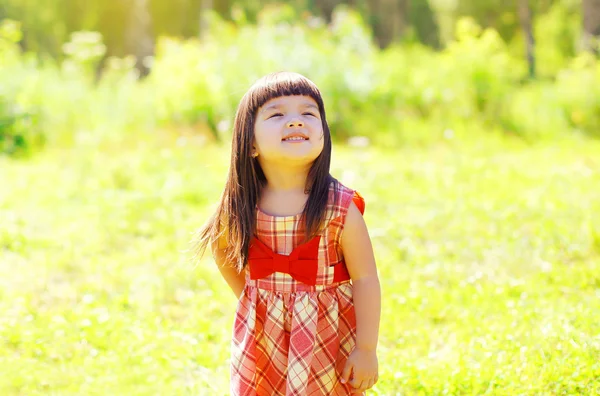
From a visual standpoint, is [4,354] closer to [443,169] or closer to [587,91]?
[443,169]

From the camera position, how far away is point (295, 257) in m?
2.20

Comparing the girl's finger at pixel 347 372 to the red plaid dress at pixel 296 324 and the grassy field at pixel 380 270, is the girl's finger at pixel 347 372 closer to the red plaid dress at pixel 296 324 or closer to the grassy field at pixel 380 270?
the red plaid dress at pixel 296 324

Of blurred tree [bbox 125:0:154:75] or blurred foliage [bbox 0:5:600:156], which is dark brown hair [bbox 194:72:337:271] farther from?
blurred tree [bbox 125:0:154:75]

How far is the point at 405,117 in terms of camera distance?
9.32 metres

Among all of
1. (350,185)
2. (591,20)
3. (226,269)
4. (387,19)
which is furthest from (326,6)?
(226,269)

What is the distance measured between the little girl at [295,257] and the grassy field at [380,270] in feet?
2.46

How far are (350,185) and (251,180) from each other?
13.1 feet

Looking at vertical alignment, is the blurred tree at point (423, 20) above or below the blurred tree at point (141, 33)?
above

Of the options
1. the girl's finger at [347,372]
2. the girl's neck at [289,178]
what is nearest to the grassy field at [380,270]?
the girl's finger at [347,372]

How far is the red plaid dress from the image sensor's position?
2195 mm

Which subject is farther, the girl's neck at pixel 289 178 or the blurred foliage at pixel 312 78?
the blurred foliage at pixel 312 78

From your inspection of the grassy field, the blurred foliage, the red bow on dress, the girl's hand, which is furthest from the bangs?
the blurred foliage

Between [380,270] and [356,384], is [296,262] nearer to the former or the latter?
[356,384]

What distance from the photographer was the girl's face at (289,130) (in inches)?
85.1
